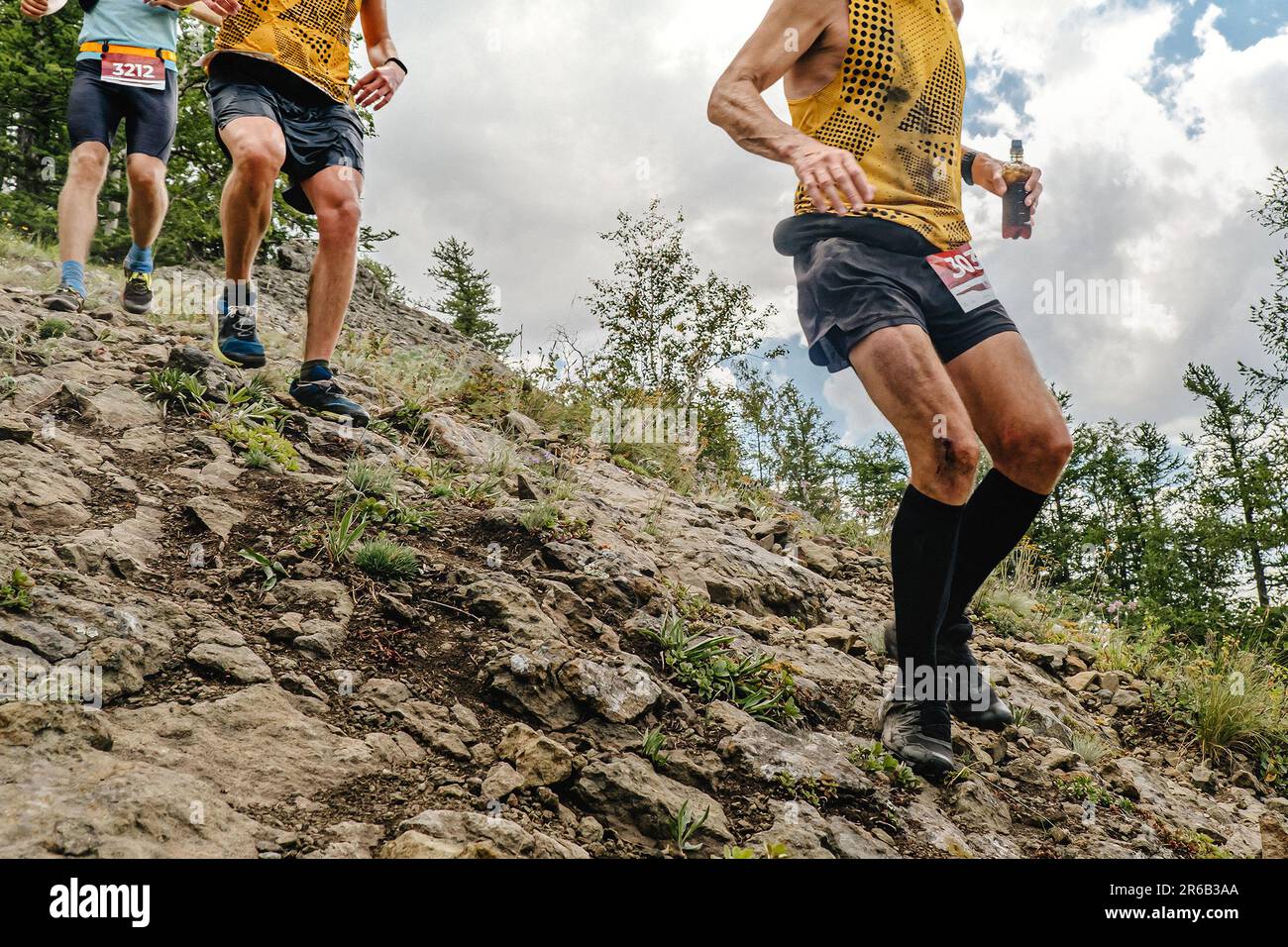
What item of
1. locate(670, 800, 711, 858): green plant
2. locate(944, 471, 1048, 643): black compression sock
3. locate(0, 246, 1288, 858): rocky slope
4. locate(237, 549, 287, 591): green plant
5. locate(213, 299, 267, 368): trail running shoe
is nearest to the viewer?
locate(0, 246, 1288, 858): rocky slope

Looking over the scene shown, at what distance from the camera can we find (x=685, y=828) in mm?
1870

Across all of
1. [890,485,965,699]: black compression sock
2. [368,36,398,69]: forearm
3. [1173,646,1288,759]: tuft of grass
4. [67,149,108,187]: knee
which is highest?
[368,36,398,69]: forearm

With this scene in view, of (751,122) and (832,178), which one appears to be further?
(751,122)

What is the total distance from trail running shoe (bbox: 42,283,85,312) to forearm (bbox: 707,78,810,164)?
3842mm

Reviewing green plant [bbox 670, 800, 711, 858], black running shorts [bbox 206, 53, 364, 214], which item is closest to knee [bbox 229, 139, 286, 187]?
black running shorts [bbox 206, 53, 364, 214]

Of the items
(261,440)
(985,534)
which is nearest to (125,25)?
(261,440)

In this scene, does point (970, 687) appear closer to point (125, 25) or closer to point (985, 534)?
point (985, 534)

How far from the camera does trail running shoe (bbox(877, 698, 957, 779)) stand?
2.44 metres

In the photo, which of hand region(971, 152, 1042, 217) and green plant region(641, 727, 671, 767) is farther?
hand region(971, 152, 1042, 217)

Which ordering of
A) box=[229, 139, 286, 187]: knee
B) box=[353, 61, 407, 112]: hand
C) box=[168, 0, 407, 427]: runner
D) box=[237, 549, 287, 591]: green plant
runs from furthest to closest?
box=[353, 61, 407, 112]: hand, box=[168, 0, 407, 427]: runner, box=[229, 139, 286, 187]: knee, box=[237, 549, 287, 591]: green plant

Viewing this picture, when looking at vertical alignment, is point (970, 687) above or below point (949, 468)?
below

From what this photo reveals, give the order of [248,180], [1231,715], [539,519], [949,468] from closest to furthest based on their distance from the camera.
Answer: [949,468] < [539,519] < [248,180] < [1231,715]

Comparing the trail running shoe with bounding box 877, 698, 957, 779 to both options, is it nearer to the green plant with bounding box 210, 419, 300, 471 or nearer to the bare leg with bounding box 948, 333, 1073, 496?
the bare leg with bounding box 948, 333, 1073, 496

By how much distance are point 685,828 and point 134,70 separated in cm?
530
